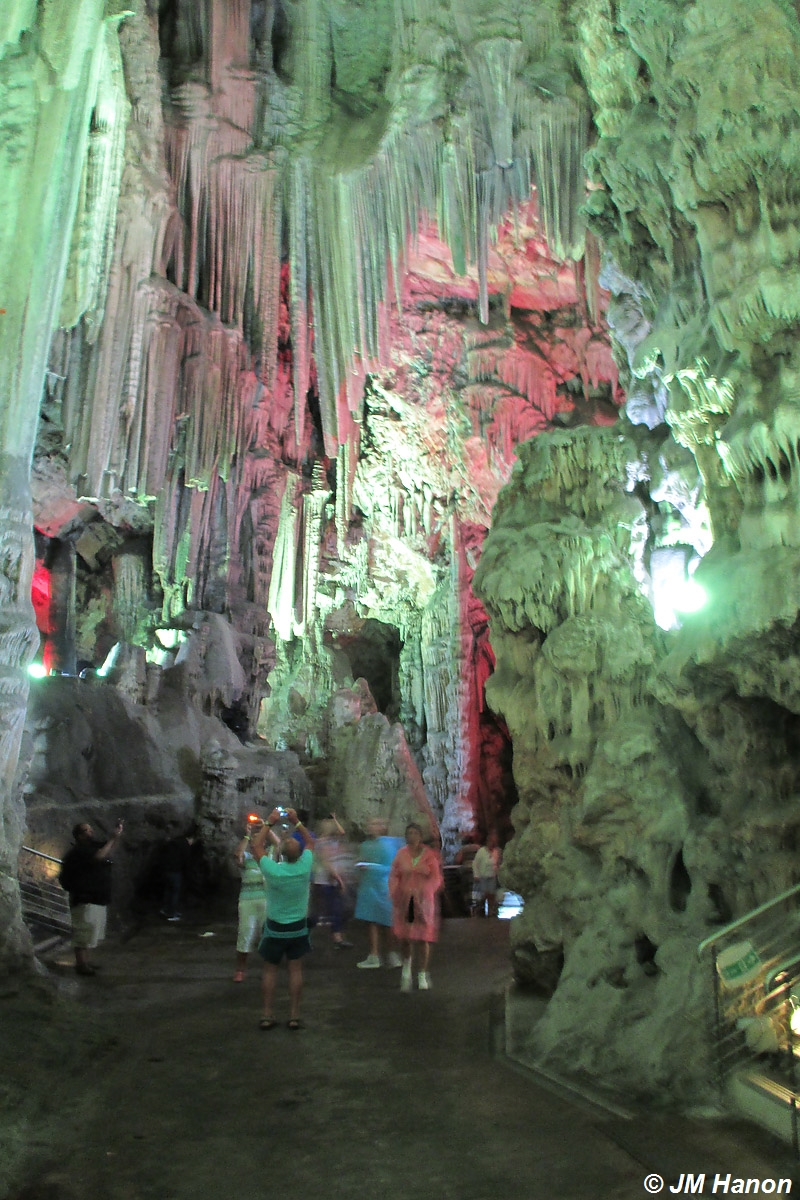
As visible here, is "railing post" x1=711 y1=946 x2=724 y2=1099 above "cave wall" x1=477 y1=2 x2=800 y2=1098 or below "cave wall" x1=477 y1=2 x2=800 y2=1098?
below

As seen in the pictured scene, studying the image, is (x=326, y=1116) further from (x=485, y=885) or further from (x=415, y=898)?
(x=485, y=885)

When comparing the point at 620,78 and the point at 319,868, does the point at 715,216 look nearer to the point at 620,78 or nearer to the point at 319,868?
the point at 620,78

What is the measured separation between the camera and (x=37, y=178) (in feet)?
24.3

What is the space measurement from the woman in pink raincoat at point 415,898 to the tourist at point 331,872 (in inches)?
67.4

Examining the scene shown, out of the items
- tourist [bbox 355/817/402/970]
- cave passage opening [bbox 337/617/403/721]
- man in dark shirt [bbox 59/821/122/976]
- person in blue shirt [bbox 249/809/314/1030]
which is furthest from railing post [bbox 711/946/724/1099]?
cave passage opening [bbox 337/617/403/721]

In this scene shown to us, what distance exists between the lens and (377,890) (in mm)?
7586

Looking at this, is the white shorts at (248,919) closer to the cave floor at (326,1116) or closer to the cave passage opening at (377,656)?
the cave floor at (326,1116)

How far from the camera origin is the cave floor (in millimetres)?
3424

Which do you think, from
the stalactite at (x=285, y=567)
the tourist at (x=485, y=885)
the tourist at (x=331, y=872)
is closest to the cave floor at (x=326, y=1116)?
the tourist at (x=331, y=872)

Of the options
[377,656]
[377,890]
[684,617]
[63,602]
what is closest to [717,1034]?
[684,617]

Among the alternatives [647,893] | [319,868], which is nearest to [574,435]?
[647,893]

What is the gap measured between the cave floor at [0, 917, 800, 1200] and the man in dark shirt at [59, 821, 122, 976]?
0.51 metres

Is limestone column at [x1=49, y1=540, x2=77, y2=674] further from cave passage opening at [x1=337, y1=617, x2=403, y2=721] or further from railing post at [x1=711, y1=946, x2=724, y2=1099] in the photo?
railing post at [x1=711, y1=946, x2=724, y2=1099]

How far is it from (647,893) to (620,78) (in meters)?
6.01
